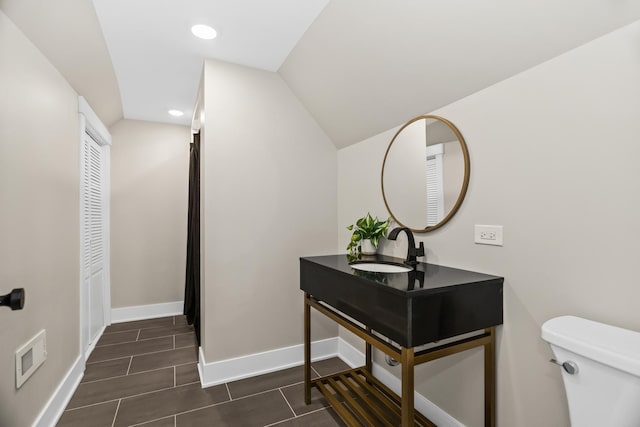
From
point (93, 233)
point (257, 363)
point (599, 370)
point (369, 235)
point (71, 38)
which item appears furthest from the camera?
point (93, 233)

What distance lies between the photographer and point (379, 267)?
5.96 ft

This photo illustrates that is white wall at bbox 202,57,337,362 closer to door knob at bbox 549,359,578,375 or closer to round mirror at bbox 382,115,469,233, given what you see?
round mirror at bbox 382,115,469,233

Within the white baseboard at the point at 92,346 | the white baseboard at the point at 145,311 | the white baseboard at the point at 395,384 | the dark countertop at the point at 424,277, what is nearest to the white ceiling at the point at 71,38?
the dark countertop at the point at 424,277

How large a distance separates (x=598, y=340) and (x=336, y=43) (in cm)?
184

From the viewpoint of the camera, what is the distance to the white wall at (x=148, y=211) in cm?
344

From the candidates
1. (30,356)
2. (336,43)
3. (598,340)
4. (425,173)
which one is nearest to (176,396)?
(30,356)

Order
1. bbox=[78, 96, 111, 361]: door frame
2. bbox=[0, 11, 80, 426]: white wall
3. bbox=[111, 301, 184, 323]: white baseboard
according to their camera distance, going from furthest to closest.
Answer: bbox=[111, 301, 184, 323]: white baseboard, bbox=[78, 96, 111, 361]: door frame, bbox=[0, 11, 80, 426]: white wall

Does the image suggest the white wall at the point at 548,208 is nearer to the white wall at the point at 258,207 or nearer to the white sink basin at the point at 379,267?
the white sink basin at the point at 379,267

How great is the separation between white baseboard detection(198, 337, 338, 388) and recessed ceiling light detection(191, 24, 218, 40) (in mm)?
2211

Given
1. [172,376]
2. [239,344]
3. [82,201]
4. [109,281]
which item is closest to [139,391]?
[172,376]

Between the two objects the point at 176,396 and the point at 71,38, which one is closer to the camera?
the point at 71,38

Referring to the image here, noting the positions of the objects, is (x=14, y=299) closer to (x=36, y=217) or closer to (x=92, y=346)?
(x=36, y=217)

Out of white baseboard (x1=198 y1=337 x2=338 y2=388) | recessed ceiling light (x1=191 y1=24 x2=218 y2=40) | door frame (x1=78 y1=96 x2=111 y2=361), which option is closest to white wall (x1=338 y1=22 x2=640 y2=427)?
white baseboard (x1=198 y1=337 x2=338 y2=388)

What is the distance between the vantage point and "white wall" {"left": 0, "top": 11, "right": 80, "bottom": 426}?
53.6 inches
